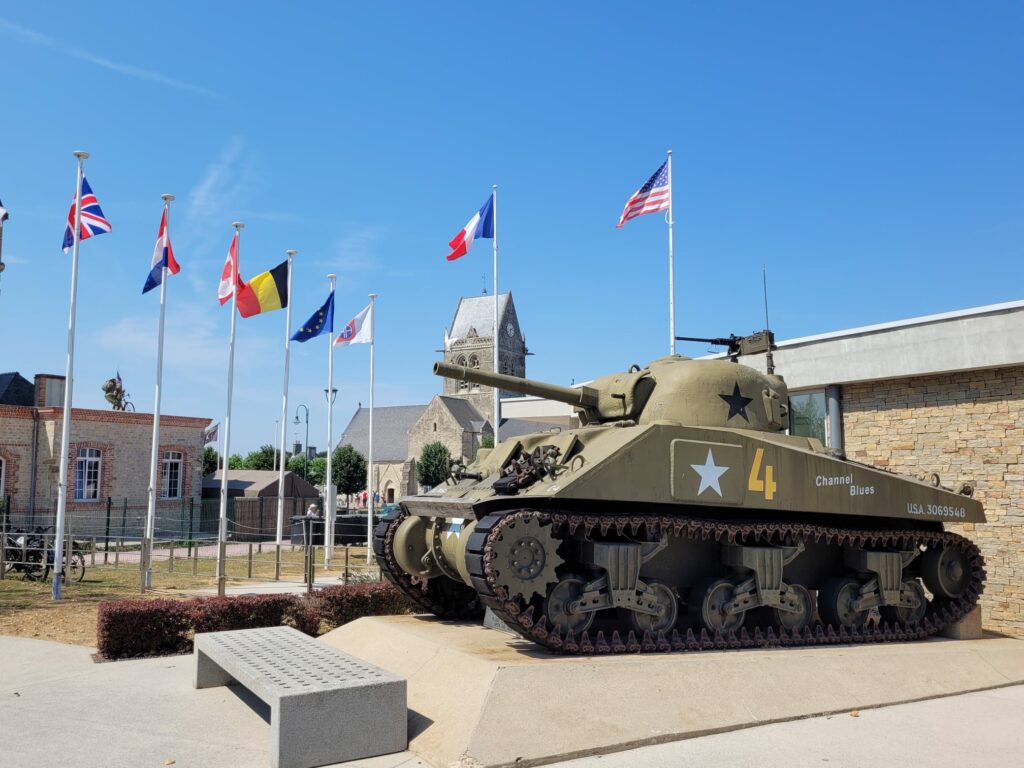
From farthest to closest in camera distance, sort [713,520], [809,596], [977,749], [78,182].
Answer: [78,182]
[809,596]
[713,520]
[977,749]

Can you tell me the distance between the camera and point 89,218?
1728 cm

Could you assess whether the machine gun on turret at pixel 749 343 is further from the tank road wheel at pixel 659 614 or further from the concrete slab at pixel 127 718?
the concrete slab at pixel 127 718

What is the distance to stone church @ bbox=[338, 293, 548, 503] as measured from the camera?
85.8 metres

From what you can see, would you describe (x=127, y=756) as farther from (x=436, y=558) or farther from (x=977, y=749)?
Answer: (x=977, y=749)

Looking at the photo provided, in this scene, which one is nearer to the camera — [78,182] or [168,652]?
[168,652]

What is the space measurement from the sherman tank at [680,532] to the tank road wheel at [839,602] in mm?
17

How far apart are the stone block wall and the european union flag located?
1479cm

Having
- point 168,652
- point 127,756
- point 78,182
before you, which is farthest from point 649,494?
point 78,182

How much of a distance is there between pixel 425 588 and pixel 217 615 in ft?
9.08

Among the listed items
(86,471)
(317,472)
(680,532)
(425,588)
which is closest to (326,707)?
(680,532)

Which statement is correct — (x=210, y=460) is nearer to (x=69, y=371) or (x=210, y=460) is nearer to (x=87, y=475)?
(x=87, y=475)

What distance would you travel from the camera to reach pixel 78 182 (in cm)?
1719

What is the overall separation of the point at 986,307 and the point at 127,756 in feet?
40.5

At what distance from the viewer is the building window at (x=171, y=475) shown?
3734 centimetres
